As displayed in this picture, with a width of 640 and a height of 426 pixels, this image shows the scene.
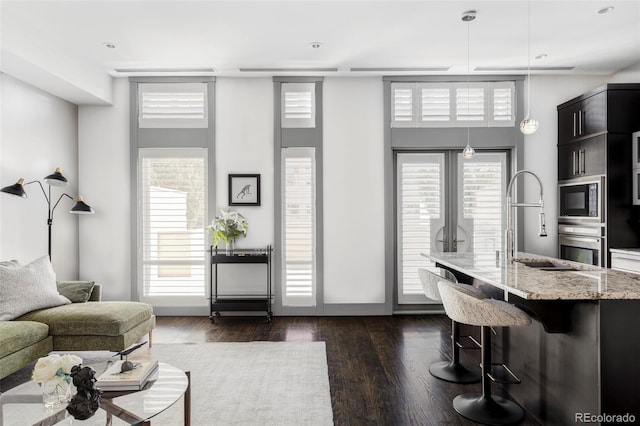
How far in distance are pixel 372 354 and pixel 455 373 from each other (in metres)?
0.79

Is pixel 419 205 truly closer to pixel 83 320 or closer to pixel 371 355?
pixel 371 355

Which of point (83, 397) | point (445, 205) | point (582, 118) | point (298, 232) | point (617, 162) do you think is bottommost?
point (83, 397)

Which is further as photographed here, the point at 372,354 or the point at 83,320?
the point at 372,354

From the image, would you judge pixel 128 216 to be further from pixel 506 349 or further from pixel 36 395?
pixel 506 349

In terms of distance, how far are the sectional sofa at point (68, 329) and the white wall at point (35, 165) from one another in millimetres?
842

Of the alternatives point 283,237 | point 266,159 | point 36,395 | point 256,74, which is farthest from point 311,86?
point 36,395

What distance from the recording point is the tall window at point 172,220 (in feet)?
17.1

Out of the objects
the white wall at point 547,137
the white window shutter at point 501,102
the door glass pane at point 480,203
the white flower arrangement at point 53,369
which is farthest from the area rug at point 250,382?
the white window shutter at point 501,102

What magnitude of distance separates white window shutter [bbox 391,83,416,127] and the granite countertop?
244cm

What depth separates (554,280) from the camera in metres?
2.38

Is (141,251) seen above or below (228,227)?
below

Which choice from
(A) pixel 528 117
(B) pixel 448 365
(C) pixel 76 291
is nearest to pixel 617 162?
(A) pixel 528 117

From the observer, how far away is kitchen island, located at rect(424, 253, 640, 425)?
206 cm

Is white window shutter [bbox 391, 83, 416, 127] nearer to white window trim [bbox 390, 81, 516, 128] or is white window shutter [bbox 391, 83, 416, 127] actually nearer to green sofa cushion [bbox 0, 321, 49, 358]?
white window trim [bbox 390, 81, 516, 128]
